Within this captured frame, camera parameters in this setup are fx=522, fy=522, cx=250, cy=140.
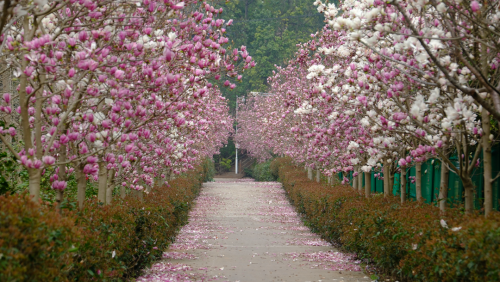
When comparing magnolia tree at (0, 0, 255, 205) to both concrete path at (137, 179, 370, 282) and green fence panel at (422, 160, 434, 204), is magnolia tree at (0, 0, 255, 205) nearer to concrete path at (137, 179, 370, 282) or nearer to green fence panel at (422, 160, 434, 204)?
concrete path at (137, 179, 370, 282)

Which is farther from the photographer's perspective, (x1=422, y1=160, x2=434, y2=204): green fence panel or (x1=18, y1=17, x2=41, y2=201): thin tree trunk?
(x1=422, y1=160, x2=434, y2=204): green fence panel

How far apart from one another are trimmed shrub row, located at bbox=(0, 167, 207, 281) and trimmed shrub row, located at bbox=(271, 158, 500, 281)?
10.3 feet

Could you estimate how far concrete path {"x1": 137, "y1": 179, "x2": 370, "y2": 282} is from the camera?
7797 millimetres

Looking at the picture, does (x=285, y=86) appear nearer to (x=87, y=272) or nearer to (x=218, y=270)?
(x=218, y=270)

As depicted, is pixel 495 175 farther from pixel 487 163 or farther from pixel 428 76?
pixel 428 76

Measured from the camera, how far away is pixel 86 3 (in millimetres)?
4562

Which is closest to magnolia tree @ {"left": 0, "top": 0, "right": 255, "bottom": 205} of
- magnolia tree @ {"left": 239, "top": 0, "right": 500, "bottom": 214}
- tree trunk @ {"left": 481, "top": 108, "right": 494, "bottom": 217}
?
magnolia tree @ {"left": 239, "top": 0, "right": 500, "bottom": 214}

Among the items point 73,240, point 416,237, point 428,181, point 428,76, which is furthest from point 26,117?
point 428,181

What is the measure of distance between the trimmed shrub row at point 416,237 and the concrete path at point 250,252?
23.5 inches

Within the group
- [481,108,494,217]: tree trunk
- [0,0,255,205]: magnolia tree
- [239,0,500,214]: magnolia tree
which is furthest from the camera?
[481,108,494,217]: tree trunk

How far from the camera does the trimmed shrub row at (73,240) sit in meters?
3.34

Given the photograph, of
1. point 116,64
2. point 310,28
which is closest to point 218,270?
point 116,64

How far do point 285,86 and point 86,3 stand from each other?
55.2 ft

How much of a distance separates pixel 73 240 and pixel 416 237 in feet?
11.2
